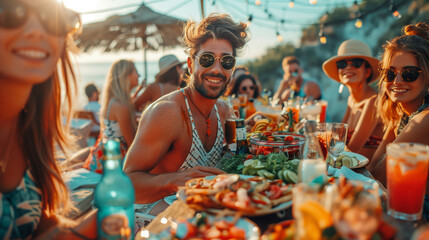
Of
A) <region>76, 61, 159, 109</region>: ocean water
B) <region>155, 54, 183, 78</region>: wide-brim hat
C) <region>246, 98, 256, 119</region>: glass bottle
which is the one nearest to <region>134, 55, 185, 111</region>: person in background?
<region>155, 54, 183, 78</region>: wide-brim hat

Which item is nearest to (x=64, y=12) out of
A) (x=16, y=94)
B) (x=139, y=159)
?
(x=16, y=94)

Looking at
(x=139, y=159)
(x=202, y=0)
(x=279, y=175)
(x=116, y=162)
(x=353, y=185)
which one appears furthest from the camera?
(x=202, y=0)

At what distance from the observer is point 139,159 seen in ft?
6.98

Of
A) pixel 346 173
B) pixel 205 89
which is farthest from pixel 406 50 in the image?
pixel 205 89

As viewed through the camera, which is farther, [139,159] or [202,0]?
[202,0]

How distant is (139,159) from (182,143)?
0.40m

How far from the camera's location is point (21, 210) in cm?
133

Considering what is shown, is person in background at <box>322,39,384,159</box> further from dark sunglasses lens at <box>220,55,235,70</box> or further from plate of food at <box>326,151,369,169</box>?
dark sunglasses lens at <box>220,55,235,70</box>

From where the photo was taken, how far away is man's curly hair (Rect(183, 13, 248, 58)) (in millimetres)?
2629

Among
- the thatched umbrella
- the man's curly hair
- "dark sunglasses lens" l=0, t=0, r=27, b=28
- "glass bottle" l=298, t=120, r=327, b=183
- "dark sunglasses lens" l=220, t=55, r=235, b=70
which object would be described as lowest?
"glass bottle" l=298, t=120, r=327, b=183

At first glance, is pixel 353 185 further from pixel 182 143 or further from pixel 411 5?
pixel 411 5

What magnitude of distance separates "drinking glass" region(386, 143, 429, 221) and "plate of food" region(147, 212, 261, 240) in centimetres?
71

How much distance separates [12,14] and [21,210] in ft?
2.76

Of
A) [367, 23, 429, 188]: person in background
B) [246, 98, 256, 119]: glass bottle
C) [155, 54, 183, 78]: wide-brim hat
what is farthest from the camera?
[155, 54, 183, 78]: wide-brim hat
